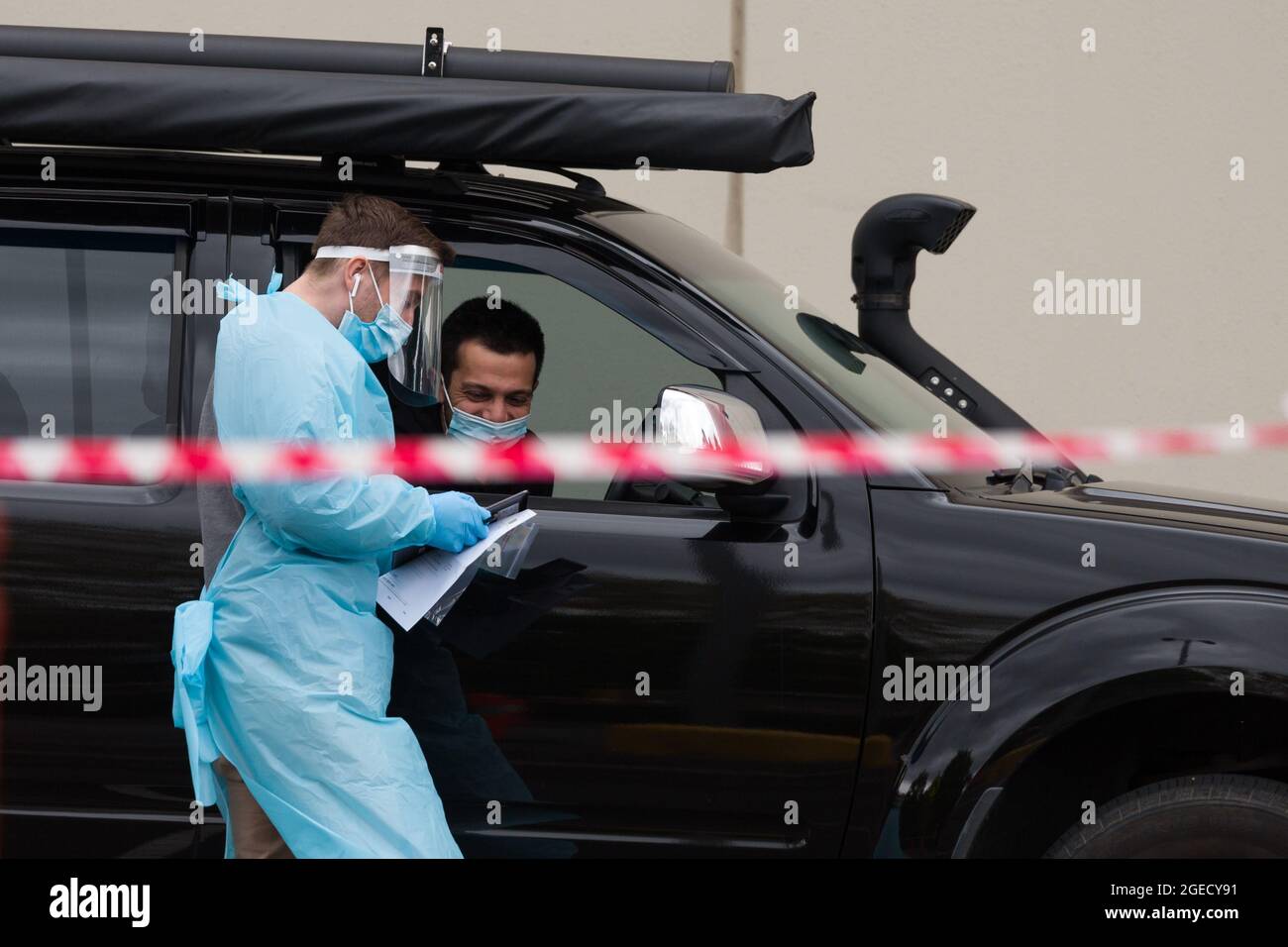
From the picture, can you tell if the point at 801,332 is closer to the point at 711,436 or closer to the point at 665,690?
the point at 711,436

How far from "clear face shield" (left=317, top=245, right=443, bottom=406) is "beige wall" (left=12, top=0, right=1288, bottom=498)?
433cm

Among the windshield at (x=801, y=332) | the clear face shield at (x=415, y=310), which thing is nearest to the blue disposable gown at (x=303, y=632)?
the clear face shield at (x=415, y=310)

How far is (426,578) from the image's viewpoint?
9.53 ft

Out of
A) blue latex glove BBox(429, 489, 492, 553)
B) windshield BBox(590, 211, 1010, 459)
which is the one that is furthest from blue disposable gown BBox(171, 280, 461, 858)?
windshield BBox(590, 211, 1010, 459)

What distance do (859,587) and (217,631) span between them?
1.21 metres

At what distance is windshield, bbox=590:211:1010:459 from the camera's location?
3.25 m

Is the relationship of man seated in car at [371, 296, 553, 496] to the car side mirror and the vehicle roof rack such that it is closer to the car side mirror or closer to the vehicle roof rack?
the vehicle roof rack

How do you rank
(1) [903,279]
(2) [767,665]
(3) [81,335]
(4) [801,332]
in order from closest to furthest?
(2) [767,665], (3) [81,335], (4) [801,332], (1) [903,279]

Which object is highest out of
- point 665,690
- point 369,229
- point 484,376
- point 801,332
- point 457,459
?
point 369,229

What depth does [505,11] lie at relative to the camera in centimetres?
745

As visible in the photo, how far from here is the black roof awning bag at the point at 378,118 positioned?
3084 millimetres

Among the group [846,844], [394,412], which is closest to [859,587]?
[846,844]

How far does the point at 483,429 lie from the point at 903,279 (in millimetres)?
1370

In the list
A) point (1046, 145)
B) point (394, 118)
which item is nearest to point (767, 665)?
point (394, 118)
